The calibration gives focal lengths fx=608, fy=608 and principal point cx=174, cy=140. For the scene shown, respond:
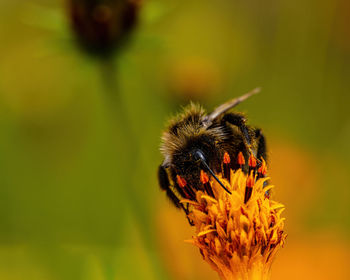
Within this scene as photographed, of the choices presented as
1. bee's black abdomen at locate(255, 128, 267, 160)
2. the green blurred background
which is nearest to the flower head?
bee's black abdomen at locate(255, 128, 267, 160)

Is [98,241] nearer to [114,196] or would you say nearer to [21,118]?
[114,196]

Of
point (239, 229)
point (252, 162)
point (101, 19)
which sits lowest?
point (239, 229)

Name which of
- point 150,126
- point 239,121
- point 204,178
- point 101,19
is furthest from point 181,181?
point 150,126

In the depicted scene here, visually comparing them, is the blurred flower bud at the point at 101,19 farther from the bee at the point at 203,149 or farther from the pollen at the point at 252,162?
the pollen at the point at 252,162

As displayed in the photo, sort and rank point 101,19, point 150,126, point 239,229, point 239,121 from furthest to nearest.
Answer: point 150,126 → point 101,19 → point 239,121 → point 239,229

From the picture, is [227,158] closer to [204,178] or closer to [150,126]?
[204,178]

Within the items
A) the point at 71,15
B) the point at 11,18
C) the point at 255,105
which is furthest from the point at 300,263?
the point at 11,18

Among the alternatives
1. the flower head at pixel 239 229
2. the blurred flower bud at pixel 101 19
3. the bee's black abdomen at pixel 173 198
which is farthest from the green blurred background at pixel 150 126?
the flower head at pixel 239 229

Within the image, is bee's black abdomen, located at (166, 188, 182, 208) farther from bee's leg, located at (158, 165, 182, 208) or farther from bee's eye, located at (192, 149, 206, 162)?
bee's eye, located at (192, 149, 206, 162)
